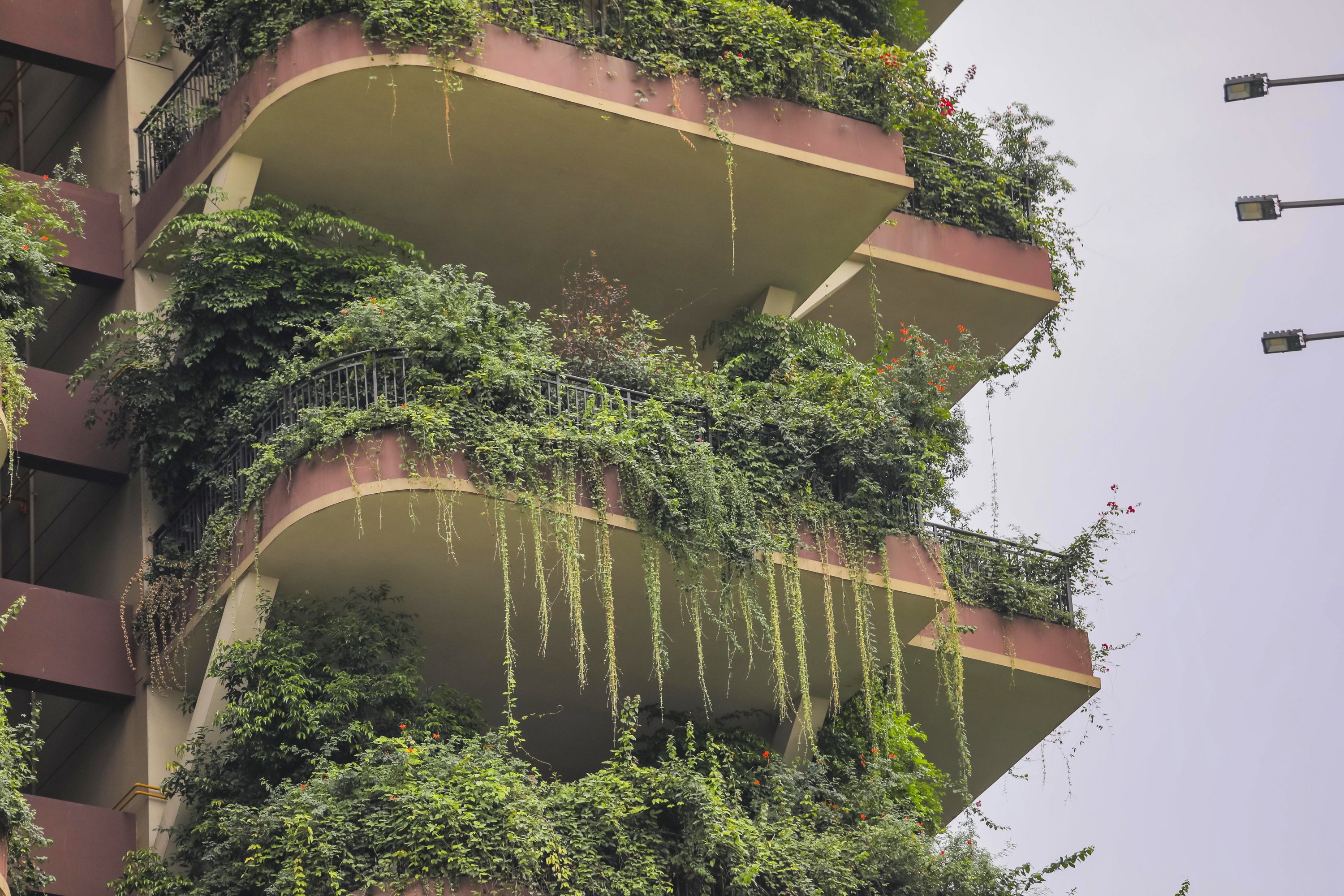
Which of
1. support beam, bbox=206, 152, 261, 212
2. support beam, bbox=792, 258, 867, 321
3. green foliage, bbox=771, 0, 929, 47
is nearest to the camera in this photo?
support beam, bbox=206, 152, 261, 212

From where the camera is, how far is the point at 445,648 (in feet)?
62.6

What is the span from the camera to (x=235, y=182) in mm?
19672

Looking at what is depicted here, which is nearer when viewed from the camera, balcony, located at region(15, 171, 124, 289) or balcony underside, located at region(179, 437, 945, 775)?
balcony underside, located at region(179, 437, 945, 775)

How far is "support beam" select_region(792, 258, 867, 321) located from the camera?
73.7 ft

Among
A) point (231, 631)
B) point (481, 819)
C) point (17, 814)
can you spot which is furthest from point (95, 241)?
point (481, 819)

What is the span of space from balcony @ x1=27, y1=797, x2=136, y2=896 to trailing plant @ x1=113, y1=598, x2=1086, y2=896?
467mm

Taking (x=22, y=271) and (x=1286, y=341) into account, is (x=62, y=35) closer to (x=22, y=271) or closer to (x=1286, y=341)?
(x=22, y=271)

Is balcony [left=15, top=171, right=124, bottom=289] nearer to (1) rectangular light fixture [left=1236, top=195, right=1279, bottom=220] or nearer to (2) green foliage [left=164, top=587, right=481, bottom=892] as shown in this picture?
(2) green foliage [left=164, top=587, right=481, bottom=892]

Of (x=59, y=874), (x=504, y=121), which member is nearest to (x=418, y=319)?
(x=504, y=121)

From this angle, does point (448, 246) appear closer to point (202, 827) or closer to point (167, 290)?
point (167, 290)

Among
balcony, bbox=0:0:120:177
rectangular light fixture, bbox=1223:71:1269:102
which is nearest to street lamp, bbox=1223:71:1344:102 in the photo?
rectangular light fixture, bbox=1223:71:1269:102

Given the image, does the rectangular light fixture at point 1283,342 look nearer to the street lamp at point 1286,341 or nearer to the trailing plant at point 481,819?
the street lamp at point 1286,341

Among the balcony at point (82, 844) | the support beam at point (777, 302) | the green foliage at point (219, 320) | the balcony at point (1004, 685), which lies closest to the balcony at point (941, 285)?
the support beam at point (777, 302)

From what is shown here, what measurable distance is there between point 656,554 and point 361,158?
5.02 metres
